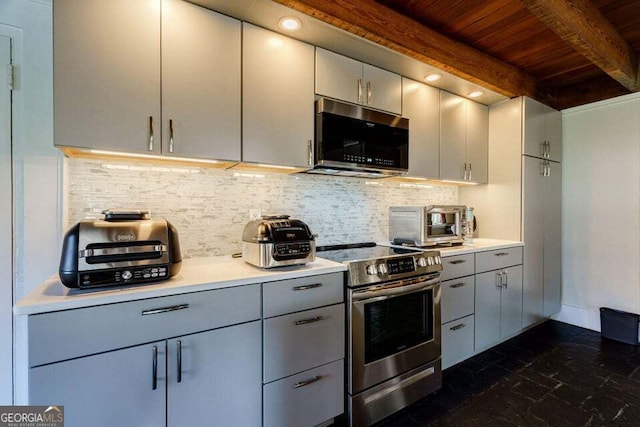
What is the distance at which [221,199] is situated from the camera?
2.00 m

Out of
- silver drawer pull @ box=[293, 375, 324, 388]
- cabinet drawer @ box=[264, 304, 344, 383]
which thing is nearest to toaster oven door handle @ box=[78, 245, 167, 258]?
cabinet drawer @ box=[264, 304, 344, 383]

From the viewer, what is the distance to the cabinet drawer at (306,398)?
1.48 meters

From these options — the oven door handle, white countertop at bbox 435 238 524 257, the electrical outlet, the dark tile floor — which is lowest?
the dark tile floor

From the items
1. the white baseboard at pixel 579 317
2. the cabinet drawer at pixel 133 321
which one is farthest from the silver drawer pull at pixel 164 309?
the white baseboard at pixel 579 317

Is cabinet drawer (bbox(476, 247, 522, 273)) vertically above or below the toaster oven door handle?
below

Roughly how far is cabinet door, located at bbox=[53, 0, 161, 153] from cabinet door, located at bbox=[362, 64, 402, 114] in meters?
1.38

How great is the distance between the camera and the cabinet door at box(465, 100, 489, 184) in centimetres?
293

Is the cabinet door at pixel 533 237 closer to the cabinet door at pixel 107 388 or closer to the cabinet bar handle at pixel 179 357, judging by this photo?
the cabinet bar handle at pixel 179 357

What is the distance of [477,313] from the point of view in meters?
2.45

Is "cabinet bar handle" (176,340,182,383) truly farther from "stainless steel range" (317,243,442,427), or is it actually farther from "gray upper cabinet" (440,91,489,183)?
"gray upper cabinet" (440,91,489,183)

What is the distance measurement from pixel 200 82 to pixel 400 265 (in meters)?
1.61

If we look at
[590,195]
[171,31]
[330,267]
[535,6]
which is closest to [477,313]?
[330,267]

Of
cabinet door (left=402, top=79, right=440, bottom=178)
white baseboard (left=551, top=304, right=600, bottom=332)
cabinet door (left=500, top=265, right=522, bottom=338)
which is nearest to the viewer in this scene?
cabinet door (left=402, top=79, right=440, bottom=178)

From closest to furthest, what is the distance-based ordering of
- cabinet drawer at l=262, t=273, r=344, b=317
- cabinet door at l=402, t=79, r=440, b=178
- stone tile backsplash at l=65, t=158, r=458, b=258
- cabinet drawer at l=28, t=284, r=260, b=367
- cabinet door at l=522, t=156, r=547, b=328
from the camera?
cabinet drawer at l=28, t=284, r=260, b=367 < cabinet drawer at l=262, t=273, r=344, b=317 < stone tile backsplash at l=65, t=158, r=458, b=258 < cabinet door at l=402, t=79, r=440, b=178 < cabinet door at l=522, t=156, r=547, b=328
